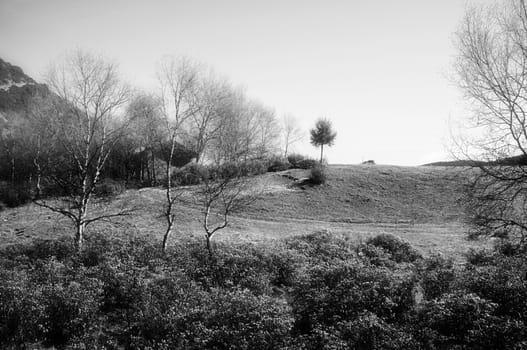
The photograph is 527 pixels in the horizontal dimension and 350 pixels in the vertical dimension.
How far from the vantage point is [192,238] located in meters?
24.9

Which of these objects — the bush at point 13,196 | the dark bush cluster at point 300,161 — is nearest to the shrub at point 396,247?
the dark bush cluster at point 300,161

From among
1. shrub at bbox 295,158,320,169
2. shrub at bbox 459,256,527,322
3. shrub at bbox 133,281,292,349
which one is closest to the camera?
shrub at bbox 133,281,292,349

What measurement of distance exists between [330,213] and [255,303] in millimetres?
22556

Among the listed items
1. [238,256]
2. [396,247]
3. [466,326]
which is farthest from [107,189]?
[466,326]

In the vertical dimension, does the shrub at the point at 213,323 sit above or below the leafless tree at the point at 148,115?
below

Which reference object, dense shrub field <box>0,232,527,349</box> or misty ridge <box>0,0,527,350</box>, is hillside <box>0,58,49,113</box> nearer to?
misty ridge <box>0,0,527,350</box>

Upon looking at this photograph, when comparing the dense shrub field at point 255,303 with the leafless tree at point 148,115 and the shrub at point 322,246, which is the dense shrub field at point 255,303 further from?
the leafless tree at point 148,115

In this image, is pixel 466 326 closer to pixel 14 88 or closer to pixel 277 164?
pixel 277 164

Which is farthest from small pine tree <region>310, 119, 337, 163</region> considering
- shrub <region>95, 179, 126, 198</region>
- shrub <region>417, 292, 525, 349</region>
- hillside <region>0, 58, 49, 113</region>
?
shrub <region>417, 292, 525, 349</region>

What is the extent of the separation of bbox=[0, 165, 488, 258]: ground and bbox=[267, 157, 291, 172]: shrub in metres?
2.84

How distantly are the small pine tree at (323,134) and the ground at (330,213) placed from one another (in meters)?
8.45

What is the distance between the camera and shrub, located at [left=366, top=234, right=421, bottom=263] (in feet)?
71.8

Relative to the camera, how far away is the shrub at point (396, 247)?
21.9m

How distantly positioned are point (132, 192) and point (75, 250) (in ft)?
54.8
